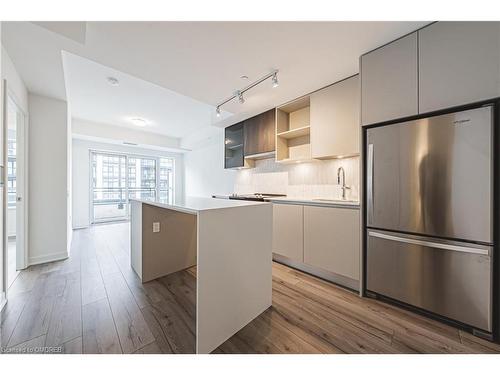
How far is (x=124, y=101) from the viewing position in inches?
143

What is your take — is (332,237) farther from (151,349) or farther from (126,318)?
(126,318)

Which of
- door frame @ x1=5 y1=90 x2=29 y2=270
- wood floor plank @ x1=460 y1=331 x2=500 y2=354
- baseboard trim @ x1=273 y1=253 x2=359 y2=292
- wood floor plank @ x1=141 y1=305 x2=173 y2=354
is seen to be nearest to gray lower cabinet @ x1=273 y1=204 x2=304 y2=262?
baseboard trim @ x1=273 y1=253 x2=359 y2=292

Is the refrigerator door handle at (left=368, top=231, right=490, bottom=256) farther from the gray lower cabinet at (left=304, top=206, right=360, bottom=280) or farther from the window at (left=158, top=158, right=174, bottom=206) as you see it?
the window at (left=158, top=158, right=174, bottom=206)

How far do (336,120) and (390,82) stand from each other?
25.9 inches

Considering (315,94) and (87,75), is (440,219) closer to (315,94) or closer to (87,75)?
(315,94)

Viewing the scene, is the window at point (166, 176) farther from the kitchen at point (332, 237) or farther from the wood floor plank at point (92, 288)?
the wood floor plank at point (92, 288)

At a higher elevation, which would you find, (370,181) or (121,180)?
(121,180)

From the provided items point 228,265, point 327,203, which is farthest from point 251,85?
point 228,265

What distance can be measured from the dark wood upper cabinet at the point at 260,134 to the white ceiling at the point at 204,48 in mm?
805

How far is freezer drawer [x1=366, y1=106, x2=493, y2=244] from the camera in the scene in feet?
4.49

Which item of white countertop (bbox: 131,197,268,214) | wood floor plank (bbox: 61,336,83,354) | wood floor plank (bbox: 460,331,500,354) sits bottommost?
wood floor plank (bbox: 460,331,500,354)

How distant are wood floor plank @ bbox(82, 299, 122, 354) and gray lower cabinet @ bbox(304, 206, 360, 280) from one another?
6.23 ft

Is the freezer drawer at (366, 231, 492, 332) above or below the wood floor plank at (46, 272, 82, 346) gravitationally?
above
